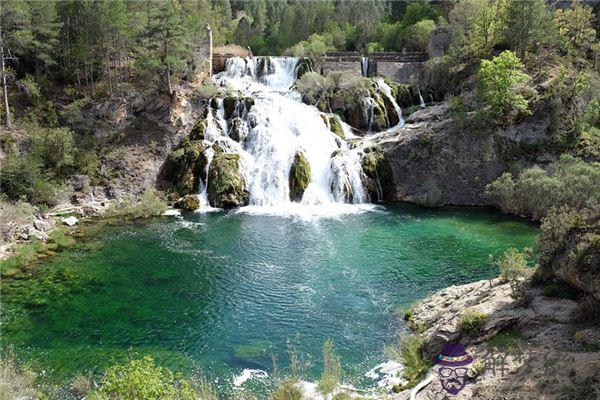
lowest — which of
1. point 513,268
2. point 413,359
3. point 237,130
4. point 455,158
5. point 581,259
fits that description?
point 413,359

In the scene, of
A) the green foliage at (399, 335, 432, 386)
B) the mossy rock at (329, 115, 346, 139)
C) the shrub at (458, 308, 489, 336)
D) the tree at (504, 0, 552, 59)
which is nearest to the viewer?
the green foliage at (399, 335, 432, 386)

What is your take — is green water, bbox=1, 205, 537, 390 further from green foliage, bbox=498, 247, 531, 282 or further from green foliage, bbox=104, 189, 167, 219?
green foliage, bbox=498, 247, 531, 282

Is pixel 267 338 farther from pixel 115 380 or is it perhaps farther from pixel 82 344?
pixel 115 380

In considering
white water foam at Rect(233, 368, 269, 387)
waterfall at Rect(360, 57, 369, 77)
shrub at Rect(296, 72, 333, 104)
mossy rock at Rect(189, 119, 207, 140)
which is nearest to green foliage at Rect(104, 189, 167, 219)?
mossy rock at Rect(189, 119, 207, 140)

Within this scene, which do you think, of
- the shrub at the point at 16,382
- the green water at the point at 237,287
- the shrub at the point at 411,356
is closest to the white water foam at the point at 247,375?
the green water at the point at 237,287

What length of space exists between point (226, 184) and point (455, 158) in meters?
19.2

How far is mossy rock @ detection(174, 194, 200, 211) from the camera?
36406 millimetres

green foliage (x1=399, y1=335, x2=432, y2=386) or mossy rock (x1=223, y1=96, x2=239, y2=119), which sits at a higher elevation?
mossy rock (x1=223, y1=96, x2=239, y2=119)

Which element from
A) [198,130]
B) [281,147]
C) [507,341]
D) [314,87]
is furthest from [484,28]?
[507,341]

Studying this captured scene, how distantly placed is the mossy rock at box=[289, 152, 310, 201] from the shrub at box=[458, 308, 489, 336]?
76.1 ft

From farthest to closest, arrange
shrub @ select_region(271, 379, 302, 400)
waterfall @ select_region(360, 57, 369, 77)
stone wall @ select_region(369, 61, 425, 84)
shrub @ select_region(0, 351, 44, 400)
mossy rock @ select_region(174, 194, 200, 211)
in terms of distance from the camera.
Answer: waterfall @ select_region(360, 57, 369, 77) < stone wall @ select_region(369, 61, 425, 84) < mossy rock @ select_region(174, 194, 200, 211) < shrub @ select_region(271, 379, 302, 400) < shrub @ select_region(0, 351, 44, 400)

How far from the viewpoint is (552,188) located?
2694 cm

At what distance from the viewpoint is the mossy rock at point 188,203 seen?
3641cm

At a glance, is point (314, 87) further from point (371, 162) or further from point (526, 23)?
point (526, 23)
